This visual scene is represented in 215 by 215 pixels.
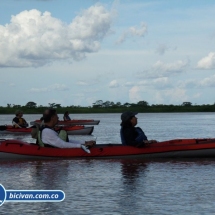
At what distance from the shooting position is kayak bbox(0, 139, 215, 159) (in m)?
17.6

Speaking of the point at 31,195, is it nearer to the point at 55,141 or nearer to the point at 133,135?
the point at 55,141

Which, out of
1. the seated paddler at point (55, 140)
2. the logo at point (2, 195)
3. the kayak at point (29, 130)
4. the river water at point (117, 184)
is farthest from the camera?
the kayak at point (29, 130)

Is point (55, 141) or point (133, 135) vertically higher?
point (133, 135)

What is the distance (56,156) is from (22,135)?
64.2ft

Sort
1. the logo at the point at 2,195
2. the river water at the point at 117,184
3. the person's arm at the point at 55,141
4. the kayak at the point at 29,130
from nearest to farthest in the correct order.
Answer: the river water at the point at 117,184, the logo at the point at 2,195, the person's arm at the point at 55,141, the kayak at the point at 29,130

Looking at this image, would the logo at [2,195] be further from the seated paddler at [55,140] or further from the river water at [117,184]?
the seated paddler at [55,140]

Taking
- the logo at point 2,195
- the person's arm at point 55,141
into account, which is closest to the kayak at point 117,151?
the person's arm at point 55,141

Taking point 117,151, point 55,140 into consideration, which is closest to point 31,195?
point 55,140

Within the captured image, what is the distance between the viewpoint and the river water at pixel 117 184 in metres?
10.3

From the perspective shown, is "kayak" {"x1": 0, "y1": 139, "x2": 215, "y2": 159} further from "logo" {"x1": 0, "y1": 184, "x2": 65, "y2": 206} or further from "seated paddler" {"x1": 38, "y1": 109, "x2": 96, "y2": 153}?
"logo" {"x1": 0, "y1": 184, "x2": 65, "y2": 206}

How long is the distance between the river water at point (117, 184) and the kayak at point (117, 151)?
20 centimetres

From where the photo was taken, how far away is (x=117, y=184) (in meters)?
13.0

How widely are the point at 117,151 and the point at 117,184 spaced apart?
466cm

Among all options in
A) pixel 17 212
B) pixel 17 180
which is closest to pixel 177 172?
pixel 17 180
